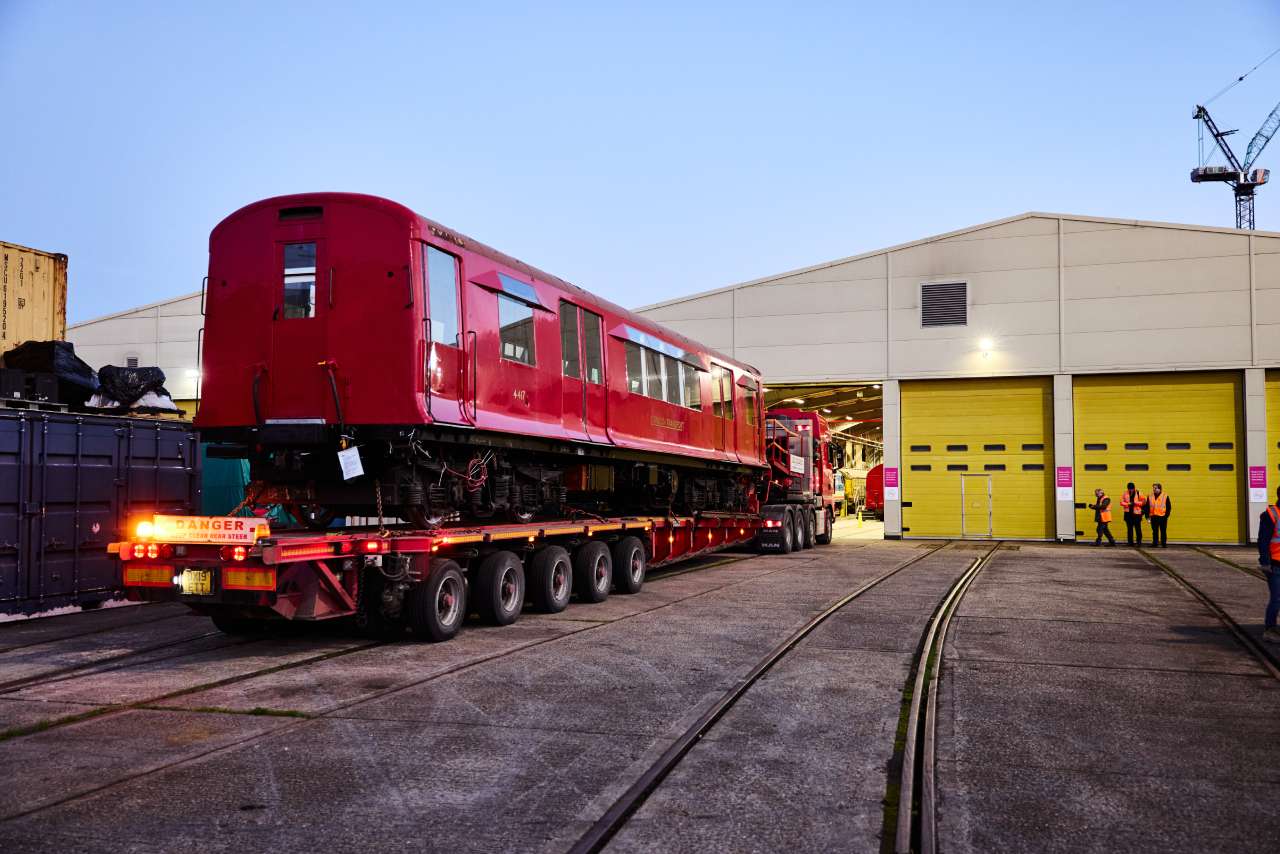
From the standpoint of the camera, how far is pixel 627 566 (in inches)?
558

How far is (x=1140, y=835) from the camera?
14.6 ft

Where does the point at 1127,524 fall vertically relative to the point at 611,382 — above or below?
below

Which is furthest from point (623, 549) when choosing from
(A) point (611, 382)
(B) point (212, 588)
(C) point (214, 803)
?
(C) point (214, 803)

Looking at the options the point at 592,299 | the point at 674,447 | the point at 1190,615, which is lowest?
the point at 1190,615

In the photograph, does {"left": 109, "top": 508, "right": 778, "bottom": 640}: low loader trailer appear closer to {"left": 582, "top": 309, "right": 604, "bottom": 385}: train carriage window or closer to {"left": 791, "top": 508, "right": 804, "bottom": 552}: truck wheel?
{"left": 582, "top": 309, "right": 604, "bottom": 385}: train carriage window

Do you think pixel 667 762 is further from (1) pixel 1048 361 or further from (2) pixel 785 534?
(1) pixel 1048 361

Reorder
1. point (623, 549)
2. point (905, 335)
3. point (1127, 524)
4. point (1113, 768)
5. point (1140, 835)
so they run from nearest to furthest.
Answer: point (1140, 835)
point (1113, 768)
point (623, 549)
point (1127, 524)
point (905, 335)

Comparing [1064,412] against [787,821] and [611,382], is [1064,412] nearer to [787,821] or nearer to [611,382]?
[611,382]

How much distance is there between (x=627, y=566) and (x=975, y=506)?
17.3m

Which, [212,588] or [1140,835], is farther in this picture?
[212,588]

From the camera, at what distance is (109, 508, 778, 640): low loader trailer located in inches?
325

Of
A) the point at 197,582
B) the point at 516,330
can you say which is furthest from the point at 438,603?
the point at 516,330

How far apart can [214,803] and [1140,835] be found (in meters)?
4.23

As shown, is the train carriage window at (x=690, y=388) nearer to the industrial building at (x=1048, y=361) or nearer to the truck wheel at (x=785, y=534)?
the truck wheel at (x=785, y=534)
